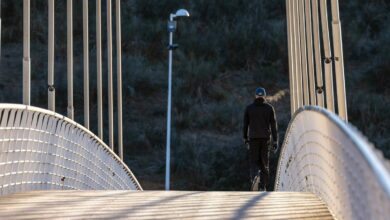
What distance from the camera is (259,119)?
11.1 meters

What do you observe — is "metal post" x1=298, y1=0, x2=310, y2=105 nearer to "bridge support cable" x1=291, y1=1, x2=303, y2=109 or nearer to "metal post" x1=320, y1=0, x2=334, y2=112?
"bridge support cable" x1=291, y1=1, x2=303, y2=109

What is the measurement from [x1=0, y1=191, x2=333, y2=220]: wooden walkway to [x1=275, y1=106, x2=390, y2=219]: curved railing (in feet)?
0.69

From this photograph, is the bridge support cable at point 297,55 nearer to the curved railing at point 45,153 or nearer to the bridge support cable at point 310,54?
the bridge support cable at point 310,54

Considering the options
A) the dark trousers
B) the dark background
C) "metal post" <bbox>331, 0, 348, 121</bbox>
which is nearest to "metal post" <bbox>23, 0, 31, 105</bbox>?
"metal post" <bbox>331, 0, 348, 121</bbox>

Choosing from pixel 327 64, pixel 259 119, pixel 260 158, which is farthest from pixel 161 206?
pixel 260 158

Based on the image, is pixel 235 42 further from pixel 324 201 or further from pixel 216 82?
pixel 324 201

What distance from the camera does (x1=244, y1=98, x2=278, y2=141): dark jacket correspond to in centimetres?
1108

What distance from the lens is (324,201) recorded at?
650 centimetres

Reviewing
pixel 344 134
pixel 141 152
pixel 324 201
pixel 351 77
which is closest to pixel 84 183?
pixel 324 201

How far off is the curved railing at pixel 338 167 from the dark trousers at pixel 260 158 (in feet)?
5.09

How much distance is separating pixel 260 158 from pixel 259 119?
62 centimetres

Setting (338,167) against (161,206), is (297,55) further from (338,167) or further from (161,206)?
(338,167)

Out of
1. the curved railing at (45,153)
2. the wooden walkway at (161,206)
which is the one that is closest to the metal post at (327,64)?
the wooden walkway at (161,206)

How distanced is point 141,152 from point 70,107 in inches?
778
